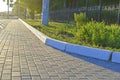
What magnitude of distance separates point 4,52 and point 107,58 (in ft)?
11.6

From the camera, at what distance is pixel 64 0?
3431 cm

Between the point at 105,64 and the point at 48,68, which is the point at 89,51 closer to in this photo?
the point at 105,64

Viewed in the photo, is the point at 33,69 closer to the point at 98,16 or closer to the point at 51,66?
the point at 51,66

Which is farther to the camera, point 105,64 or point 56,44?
point 56,44

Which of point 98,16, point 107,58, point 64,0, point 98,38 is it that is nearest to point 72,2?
point 64,0

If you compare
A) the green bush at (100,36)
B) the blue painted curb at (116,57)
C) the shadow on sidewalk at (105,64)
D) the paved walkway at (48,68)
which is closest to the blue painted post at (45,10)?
the green bush at (100,36)

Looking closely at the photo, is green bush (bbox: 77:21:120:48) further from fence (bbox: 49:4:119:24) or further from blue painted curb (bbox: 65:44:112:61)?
fence (bbox: 49:4:119:24)

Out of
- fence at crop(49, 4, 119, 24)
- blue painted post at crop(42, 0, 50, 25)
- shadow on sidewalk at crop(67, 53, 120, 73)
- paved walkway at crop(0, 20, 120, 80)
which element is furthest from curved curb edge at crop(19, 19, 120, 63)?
blue painted post at crop(42, 0, 50, 25)

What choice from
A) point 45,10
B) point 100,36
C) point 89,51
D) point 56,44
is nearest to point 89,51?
point 89,51

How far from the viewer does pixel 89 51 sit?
9297 mm

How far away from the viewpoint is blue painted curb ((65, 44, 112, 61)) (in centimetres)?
876

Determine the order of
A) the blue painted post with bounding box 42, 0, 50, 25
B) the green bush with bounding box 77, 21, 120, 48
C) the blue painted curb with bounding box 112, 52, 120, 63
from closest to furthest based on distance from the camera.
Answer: the blue painted curb with bounding box 112, 52, 120, 63, the green bush with bounding box 77, 21, 120, 48, the blue painted post with bounding box 42, 0, 50, 25

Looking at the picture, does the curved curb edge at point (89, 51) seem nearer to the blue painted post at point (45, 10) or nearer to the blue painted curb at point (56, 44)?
the blue painted curb at point (56, 44)

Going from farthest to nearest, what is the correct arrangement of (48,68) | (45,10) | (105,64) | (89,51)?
(45,10), (89,51), (105,64), (48,68)
